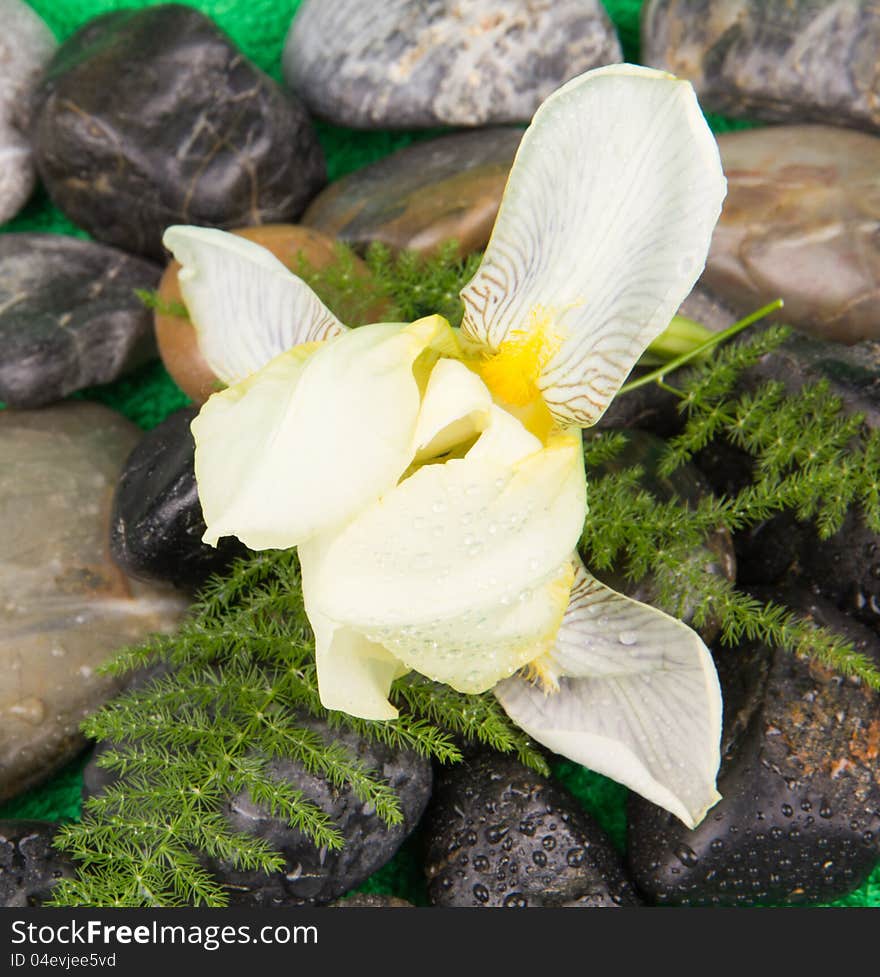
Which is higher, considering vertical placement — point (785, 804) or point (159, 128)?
point (159, 128)

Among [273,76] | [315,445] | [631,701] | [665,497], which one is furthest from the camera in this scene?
[273,76]

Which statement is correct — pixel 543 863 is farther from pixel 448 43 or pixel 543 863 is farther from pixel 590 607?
pixel 448 43

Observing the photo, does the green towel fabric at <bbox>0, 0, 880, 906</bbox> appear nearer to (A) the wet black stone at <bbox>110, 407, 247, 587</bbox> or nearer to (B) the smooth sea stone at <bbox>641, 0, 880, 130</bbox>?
(B) the smooth sea stone at <bbox>641, 0, 880, 130</bbox>

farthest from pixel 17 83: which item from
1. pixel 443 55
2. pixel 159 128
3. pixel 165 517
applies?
pixel 165 517

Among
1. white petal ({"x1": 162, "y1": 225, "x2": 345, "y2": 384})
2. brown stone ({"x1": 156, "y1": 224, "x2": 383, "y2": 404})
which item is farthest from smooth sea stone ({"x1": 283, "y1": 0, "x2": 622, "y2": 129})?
white petal ({"x1": 162, "y1": 225, "x2": 345, "y2": 384})

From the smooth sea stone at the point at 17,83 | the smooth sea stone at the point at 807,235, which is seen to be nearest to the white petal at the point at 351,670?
the smooth sea stone at the point at 807,235

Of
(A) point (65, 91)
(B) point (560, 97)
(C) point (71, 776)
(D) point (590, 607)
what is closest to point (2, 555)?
→ (C) point (71, 776)

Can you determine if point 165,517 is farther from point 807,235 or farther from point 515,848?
point 807,235
